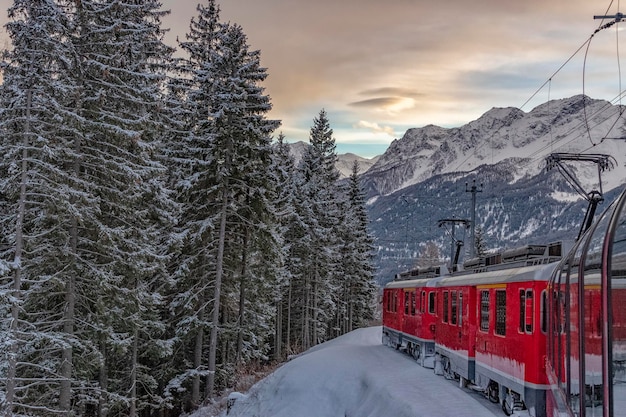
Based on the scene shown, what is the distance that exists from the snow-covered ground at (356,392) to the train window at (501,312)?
A: 2.04 meters

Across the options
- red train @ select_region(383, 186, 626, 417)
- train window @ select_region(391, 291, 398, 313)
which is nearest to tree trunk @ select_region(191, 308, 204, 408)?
red train @ select_region(383, 186, 626, 417)

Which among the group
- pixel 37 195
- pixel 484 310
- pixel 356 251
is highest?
pixel 37 195

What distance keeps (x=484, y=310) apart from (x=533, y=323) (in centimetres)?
362

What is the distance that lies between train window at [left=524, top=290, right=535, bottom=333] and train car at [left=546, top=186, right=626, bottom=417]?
20.6 ft

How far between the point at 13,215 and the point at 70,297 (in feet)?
10.5

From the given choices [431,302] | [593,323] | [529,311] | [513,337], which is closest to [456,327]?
[431,302]

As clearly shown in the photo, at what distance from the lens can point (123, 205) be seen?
19.4 m

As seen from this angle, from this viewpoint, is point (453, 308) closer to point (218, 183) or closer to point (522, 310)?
A: point (522, 310)

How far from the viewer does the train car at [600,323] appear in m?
3.88

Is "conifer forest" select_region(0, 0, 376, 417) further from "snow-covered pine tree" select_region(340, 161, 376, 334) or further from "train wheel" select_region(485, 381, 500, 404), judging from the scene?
"snow-covered pine tree" select_region(340, 161, 376, 334)

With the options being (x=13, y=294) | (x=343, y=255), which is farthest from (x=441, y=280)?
(x=343, y=255)

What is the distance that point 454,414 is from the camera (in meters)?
14.8

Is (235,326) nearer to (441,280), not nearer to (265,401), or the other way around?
(265,401)

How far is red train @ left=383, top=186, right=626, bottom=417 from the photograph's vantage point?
418cm
